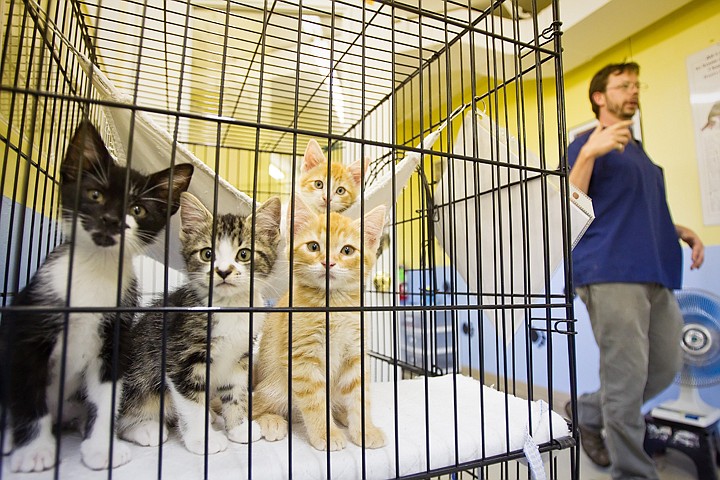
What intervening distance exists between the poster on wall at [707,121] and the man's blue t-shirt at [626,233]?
1.40 ft

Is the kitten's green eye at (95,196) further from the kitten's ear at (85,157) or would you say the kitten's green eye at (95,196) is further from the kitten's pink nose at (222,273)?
the kitten's pink nose at (222,273)

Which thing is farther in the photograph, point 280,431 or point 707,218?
point 707,218

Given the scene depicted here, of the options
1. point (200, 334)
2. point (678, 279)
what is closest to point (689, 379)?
point (678, 279)

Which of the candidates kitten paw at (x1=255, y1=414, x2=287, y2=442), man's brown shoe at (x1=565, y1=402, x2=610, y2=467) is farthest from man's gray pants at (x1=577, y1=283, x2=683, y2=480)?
kitten paw at (x1=255, y1=414, x2=287, y2=442)

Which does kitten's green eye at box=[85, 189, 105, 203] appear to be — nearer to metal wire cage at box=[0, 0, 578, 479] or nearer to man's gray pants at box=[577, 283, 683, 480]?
metal wire cage at box=[0, 0, 578, 479]

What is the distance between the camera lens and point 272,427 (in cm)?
69

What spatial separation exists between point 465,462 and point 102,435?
0.58 meters

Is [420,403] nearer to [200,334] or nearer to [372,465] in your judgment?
[372,465]

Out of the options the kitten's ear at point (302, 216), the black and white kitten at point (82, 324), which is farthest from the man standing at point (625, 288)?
the black and white kitten at point (82, 324)

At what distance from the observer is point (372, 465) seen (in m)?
0.61

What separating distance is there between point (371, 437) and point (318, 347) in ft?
0.60

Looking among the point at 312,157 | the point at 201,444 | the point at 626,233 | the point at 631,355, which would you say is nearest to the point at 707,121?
the point at 626,233

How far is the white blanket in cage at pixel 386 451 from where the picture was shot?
56 cm

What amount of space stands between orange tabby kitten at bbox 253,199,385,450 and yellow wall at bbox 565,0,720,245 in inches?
77.3
